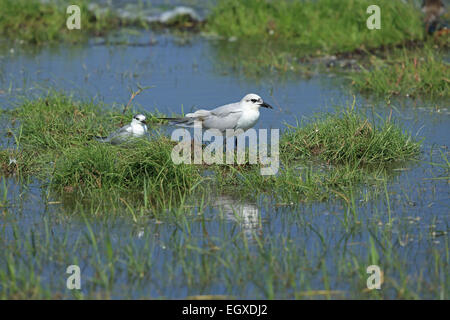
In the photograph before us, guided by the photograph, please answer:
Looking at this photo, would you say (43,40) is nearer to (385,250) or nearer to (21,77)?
(21,77)

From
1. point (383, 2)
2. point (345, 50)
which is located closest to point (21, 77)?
point (345, 50)

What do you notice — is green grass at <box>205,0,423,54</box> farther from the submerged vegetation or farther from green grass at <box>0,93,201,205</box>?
green grass at <box>0,93,201,205</box>

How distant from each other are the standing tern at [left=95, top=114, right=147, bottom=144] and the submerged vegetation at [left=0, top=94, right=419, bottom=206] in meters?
0.12

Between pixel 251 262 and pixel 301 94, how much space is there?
637 cm

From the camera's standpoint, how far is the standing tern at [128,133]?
27.5 feet

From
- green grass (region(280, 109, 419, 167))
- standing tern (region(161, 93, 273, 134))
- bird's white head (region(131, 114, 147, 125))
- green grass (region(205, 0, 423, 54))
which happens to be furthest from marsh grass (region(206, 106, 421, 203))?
green grass (region(205, 0, 423, 54))

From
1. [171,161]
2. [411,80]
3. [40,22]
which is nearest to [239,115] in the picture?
[171,161]

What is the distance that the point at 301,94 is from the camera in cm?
1163

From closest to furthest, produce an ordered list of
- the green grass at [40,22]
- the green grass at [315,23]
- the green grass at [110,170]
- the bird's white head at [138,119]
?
the green grass at [110,170]
the bird's white head at [138,119]
the green grass at [315,23]
the green grass at [40,22]

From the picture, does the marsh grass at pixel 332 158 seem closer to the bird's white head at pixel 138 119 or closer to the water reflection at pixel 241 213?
the water reflection at pixel 241 213

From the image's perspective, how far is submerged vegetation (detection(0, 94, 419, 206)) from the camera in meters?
7.32

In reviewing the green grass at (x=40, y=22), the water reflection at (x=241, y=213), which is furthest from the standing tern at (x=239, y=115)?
the green grass at (x=40, y=22)

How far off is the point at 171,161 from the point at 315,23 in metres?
8.43

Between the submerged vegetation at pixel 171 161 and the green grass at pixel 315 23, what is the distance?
5426mm
